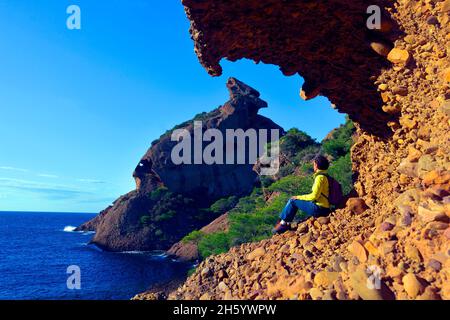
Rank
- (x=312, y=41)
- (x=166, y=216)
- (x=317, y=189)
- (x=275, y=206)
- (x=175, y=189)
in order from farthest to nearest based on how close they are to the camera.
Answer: (x=175, y=189) < (x=166, y=216) < (x=275, y=206) < (x=312, y=41) < (x=317, y=189)

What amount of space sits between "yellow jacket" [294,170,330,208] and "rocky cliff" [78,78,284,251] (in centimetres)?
4777

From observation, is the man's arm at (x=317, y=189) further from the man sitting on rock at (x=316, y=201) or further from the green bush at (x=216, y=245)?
the green bush at (x=216, y=245)

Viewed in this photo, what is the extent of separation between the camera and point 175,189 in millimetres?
56188

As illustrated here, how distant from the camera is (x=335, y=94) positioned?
6.89 metres

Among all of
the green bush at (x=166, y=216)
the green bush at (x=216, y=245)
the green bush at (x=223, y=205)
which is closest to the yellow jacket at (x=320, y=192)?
the green bush at (x=216, y=245)

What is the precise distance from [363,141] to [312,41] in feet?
7.91

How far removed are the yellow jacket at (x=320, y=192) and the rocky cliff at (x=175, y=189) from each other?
157 ft

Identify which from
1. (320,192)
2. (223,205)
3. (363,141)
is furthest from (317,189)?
(223,205)

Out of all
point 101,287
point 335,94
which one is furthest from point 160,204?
point 335,94

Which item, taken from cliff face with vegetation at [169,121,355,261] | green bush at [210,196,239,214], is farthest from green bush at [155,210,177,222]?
cliff face with vegetation at [169,121,355,261]

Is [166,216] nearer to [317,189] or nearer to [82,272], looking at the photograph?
[82,272]

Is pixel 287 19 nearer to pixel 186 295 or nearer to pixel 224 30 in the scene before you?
pixel 224 30

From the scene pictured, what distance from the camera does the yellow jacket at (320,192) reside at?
536 cm
